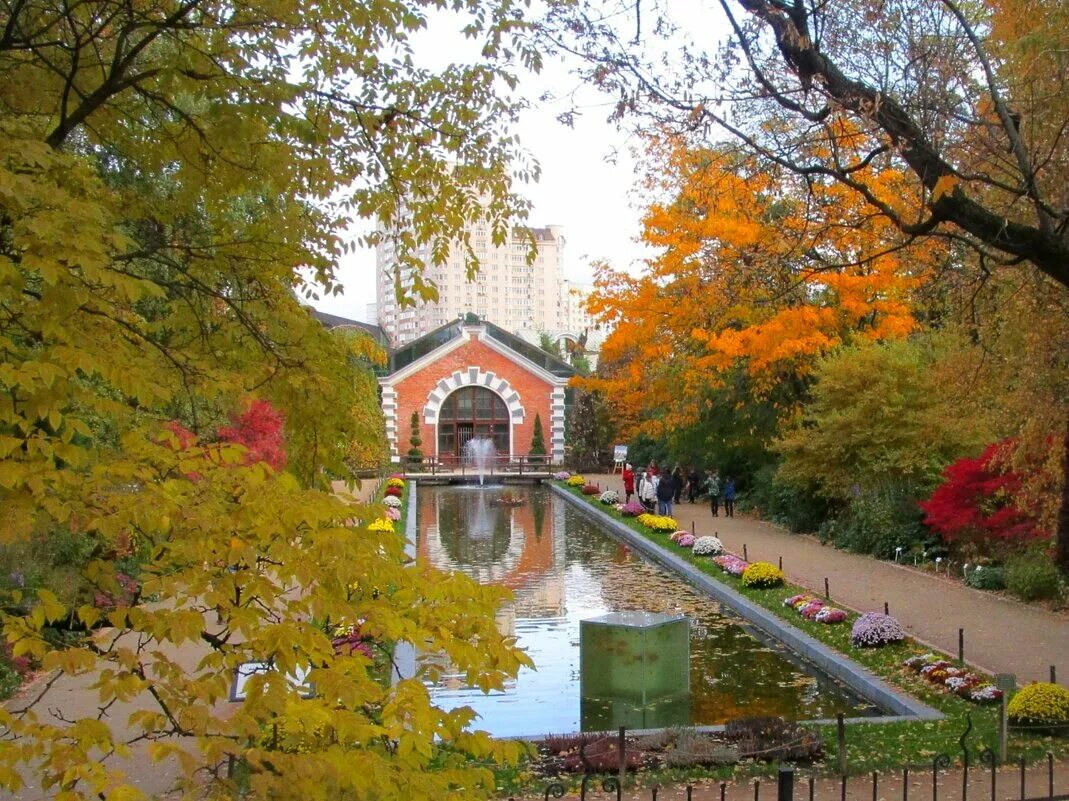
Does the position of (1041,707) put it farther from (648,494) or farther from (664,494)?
(648,494)

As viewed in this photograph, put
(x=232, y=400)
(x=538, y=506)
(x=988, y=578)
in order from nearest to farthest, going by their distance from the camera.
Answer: (x=232, y=400) < (x=988, y=578) < (x=538, y=506)

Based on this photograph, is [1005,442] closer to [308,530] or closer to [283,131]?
[283,131]

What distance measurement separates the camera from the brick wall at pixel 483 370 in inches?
2062

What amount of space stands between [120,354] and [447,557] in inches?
735

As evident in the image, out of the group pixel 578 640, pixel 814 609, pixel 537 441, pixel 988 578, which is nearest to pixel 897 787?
pixel 814 609

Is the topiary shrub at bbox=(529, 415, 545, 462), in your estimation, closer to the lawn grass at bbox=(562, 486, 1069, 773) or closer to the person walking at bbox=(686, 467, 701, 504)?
the person walking at bbox=(686, 467, 701, 504)

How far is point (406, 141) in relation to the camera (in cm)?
657

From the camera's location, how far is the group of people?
2742 cm

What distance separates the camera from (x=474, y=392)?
175 ft

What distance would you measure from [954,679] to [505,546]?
567 inches

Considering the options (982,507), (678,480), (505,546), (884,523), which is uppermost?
(982,507)

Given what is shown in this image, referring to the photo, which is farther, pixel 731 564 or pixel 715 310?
pixel 715 310

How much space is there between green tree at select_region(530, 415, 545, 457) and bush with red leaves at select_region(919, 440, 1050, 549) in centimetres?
3498

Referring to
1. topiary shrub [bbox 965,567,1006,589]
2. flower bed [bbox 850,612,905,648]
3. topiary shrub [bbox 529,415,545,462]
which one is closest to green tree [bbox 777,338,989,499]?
topiary shrub [bbox 965,567,1006,589]
